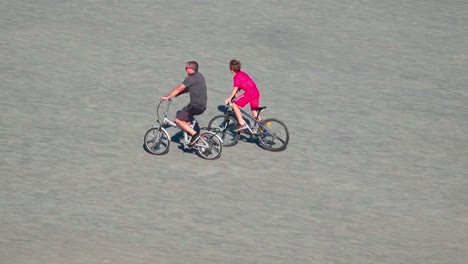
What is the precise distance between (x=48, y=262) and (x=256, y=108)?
596 cm

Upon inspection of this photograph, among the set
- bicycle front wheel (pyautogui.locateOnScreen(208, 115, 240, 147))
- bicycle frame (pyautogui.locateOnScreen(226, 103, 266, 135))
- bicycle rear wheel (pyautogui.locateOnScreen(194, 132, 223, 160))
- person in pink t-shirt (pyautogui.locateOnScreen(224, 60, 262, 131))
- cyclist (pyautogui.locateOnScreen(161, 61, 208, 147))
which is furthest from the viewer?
bicycle front wheel (pyautogui.locateOnScreen(208, 115, 240, 147))

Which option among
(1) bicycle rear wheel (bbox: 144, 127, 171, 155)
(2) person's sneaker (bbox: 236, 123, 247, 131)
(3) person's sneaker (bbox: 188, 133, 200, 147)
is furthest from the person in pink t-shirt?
(1) bicycle rear wheel (bbox: 144, 127, 171, 155)

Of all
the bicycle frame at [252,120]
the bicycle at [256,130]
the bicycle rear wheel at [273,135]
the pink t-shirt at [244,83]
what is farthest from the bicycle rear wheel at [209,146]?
the pink t-shirt at [244,83]

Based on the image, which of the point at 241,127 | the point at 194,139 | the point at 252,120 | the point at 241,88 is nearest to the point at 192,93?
the point at 194,139

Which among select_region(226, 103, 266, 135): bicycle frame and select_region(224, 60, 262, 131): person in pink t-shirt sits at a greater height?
select_region(224, 60, 262, 131): person in pink t-shirt

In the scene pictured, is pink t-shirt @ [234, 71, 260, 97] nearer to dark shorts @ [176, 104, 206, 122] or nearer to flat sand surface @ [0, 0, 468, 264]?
dark shorts @ [176, 104, 206, 122]

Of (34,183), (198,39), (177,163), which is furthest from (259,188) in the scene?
(198,39)

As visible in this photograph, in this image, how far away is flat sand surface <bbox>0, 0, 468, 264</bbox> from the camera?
494 inches

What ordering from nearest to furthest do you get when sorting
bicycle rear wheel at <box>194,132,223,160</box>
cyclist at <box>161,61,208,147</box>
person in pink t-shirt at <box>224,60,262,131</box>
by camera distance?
cyclist at <box>161,61,208,147</box>, bicycle rear wheel at <box>194,132,223,160</box>, person in pink t-shirt at <box>224,60,262,131</box>

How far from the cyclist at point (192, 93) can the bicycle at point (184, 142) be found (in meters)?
0.14

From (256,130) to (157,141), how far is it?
2.09 metres

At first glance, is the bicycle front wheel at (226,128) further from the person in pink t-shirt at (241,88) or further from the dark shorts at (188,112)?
the dark shorts at (188,112)

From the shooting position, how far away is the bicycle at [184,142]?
14961 mm

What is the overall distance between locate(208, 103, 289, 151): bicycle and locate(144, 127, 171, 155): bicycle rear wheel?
113cm
